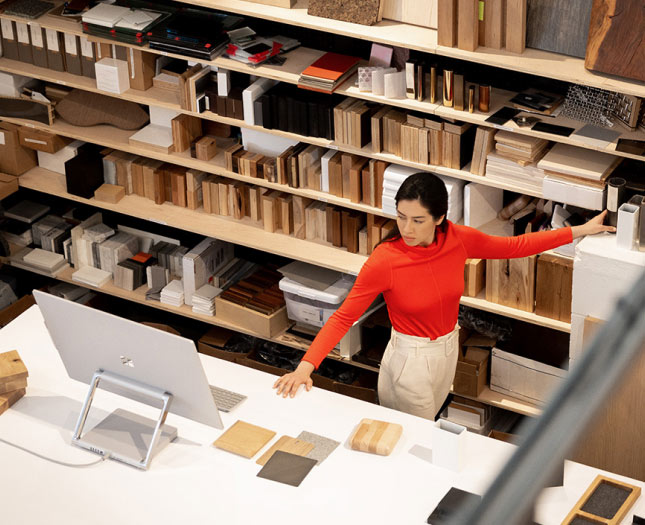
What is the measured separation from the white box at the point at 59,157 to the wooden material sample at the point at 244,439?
2441mm

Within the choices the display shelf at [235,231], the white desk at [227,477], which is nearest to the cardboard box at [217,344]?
the display shelf at [235,231]

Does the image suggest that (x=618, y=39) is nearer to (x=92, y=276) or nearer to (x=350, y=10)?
(x=350, y=10)

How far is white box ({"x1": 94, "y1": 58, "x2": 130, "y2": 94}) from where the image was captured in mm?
4539

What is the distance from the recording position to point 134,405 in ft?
10.6

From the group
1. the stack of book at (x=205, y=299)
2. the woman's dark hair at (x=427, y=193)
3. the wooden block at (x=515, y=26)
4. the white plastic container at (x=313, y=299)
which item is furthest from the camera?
the stack of book at (x=205, y=299)

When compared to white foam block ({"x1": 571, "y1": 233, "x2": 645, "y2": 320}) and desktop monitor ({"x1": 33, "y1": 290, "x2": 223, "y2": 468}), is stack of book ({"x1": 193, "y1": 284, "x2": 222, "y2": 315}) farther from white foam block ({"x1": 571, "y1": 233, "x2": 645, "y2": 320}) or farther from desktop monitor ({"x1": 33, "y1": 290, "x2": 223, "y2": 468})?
white foam block ({"x1": 571, "y1": 233, "x2": 645, "y2": 320})

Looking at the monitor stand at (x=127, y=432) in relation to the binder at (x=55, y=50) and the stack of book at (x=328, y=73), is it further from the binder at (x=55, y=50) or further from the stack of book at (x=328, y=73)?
the binder at (x=55, y=50)

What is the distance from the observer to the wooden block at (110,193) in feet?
15.9

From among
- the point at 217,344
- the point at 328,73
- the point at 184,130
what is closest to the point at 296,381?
the point at 328,73

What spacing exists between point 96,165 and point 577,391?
4.91m

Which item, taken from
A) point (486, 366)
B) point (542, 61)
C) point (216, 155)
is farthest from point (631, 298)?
point (216, 155)

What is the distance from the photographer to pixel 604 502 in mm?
2699

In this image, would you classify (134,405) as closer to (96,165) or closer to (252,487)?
(252,487)

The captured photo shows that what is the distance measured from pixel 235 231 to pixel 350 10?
1306 millimetres
